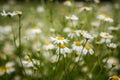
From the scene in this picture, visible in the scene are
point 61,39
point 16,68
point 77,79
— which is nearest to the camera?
point 61,39

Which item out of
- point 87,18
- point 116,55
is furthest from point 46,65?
point 116,55

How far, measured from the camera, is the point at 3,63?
258 centimetres

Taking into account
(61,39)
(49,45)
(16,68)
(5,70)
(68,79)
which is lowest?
(16,68)

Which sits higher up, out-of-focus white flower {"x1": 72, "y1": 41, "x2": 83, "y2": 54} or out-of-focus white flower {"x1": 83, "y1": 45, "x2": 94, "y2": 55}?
out-of-focus white flower {"x1": 72, "y1": 41, "x2": 83, "y2": 54}

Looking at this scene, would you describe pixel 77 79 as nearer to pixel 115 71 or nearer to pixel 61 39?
pixel 115 71

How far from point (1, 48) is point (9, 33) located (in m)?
0.33

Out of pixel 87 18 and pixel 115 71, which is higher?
pixel 87 18

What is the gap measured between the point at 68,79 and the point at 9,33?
190 cm

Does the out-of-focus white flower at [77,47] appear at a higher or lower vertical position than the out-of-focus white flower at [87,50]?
higher

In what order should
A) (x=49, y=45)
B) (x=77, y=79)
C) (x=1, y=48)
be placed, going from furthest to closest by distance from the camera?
(x=1, y=48) < (x=77, y=79) < (x=49, y=45)

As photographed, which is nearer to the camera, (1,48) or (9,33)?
(1,48)

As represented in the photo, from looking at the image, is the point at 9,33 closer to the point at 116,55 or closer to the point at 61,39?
the point at 116,55

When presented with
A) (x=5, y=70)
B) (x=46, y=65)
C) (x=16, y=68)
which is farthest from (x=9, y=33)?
(x=5, y=70)

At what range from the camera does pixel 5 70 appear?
2.17m
